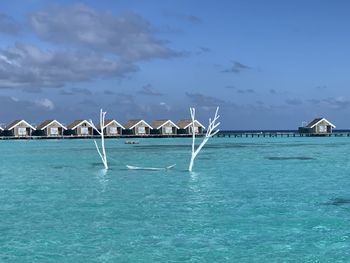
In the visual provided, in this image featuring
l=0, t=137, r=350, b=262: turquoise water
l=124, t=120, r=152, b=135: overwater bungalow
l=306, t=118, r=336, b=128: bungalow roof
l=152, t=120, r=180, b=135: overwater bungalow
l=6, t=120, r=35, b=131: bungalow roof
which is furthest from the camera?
l=306, t=118, r=336, b=128: bungalow roof

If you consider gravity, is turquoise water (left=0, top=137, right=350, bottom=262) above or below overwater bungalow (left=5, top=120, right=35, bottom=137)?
below

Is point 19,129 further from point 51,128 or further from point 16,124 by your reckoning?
point 51,128

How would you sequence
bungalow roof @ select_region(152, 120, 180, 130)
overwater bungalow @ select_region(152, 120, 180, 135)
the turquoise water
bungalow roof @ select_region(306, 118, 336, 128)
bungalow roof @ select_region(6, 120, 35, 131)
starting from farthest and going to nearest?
bungalow roof @ select_region(306, 118, 336, 128)
overwater bungalow @ select_region(152, 120, 180, 135)
bungalow roof @ select_region(152, 120, 180, 130)
bungalow roof @ select_region(6, 120, 35, 131)
the turquoise water

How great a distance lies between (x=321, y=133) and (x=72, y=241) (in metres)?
96.0

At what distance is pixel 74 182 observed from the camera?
27078 millimetres

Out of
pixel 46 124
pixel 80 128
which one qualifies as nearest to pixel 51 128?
pixel 46 124

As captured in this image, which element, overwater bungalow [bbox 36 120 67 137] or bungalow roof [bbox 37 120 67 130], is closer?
bungalow roof [bbox 37 120 67 130]

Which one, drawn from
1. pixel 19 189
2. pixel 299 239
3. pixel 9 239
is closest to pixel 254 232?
pixel 299 239

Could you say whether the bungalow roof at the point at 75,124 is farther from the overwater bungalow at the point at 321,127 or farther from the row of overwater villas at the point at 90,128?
the overwater bungalow at the point at 321,127

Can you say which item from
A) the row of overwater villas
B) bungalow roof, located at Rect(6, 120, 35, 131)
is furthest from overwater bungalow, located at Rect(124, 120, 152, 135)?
bungalow roof, located at Rect(6, 120, 35, 131)

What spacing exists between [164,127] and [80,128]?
56.1ft

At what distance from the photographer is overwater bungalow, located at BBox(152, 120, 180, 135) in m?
102

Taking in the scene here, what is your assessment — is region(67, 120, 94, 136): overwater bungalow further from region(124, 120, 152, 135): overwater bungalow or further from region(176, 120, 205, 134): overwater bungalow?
region(176, 120, 205, 134): overwater bungalow

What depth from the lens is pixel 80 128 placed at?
9806 cm
